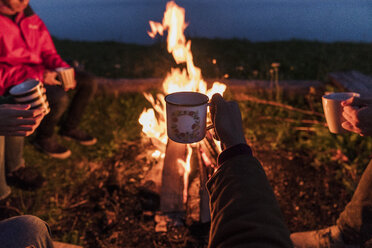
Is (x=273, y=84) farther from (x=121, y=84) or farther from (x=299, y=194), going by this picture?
(x=121, y=84)

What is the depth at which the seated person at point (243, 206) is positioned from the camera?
950 mm

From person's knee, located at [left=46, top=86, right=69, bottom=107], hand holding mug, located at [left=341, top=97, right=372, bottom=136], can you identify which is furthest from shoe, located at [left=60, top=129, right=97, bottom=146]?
hand holding mug, located at [left=341, top=97, right=372, bottom=136]

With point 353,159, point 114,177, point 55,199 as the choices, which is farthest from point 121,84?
point 353,159

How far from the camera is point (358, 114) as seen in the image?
5.80 ft

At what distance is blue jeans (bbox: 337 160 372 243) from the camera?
1979mm

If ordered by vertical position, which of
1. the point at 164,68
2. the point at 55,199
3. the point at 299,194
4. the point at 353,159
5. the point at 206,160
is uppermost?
the point at 164,68

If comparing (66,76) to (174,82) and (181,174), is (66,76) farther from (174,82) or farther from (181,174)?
(181,174)

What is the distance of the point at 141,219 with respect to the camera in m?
2.60

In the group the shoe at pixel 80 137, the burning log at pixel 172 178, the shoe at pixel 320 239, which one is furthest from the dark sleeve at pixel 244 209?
the shoe at pixel 80 137

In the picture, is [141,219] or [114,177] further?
[114,177]

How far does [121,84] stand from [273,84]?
2714mm

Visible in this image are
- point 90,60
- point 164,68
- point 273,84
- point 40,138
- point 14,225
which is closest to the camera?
point 14,225

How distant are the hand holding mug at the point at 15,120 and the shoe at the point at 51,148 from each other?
155 centimetres

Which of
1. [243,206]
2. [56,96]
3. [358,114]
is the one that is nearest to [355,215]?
[358,114]
